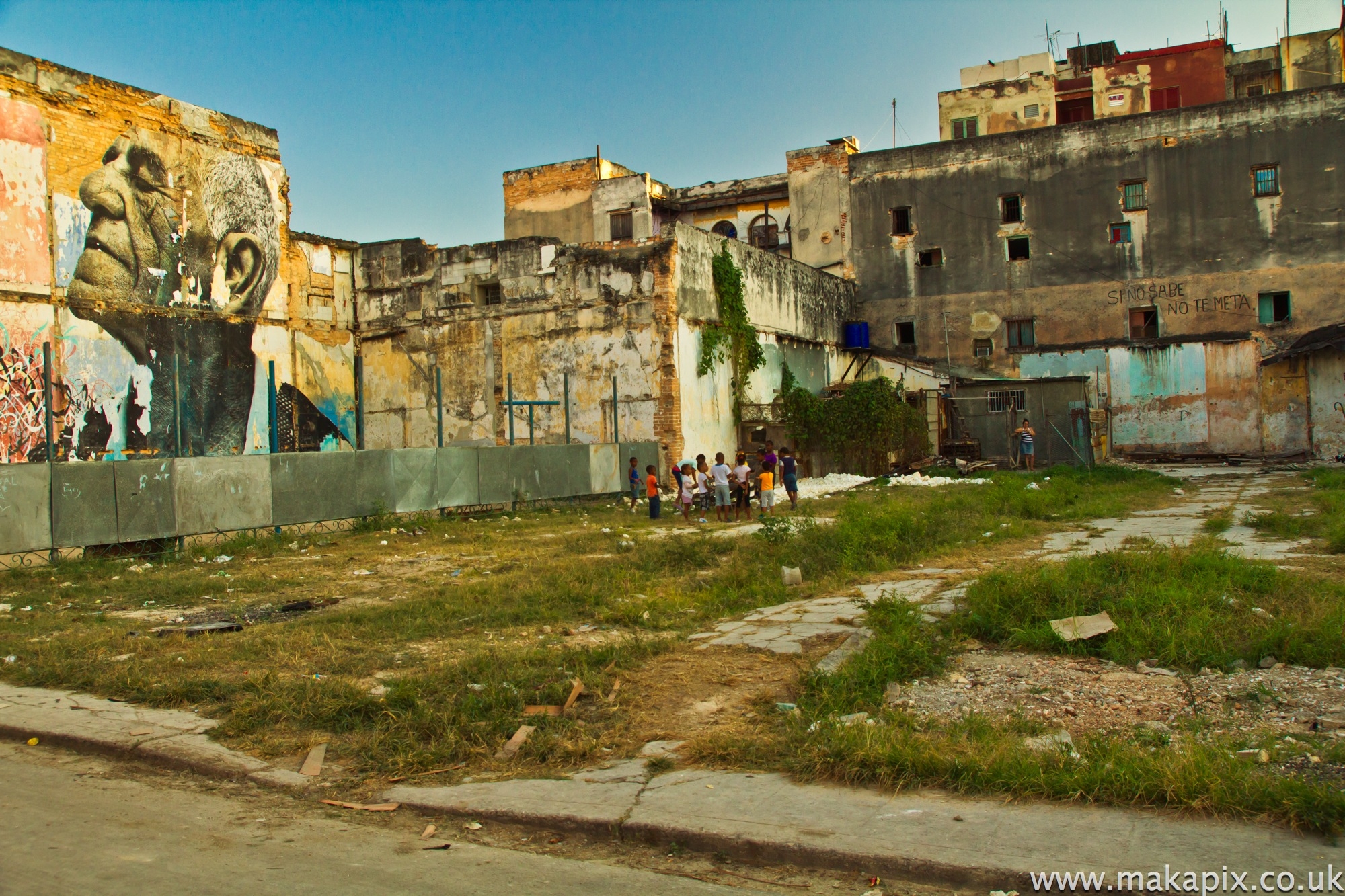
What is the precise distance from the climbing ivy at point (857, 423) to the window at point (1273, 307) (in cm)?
1062

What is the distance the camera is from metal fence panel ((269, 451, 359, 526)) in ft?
47.5

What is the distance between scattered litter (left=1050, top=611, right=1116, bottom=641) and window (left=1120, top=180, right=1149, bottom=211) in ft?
85.4

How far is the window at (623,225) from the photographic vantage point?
33250 mm

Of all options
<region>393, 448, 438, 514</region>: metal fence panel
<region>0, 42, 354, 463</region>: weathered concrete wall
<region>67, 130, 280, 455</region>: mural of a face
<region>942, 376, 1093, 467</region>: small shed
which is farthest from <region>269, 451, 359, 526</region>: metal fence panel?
<region>942, 376, 1093, 467</region>: small shed

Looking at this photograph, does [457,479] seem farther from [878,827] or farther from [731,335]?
[878,827]

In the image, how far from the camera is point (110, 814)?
A: 13.8 feet

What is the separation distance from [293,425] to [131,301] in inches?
193

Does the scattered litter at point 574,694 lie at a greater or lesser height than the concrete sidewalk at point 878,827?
greater

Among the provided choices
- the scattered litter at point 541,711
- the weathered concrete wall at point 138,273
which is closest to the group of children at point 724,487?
the weathered concrete wall at point 138,273

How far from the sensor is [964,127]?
38.4m

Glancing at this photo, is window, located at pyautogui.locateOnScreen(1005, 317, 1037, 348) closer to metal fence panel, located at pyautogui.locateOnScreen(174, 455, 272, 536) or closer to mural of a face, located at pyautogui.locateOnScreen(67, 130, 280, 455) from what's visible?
mural of a face, located at pyautogui.locateOnScreen(67, 130, 280, 455)

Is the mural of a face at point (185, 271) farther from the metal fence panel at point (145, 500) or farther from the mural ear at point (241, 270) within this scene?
the metal fence panel at point (145, 500)

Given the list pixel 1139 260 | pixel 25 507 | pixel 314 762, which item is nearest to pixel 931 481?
pixel 1139 260

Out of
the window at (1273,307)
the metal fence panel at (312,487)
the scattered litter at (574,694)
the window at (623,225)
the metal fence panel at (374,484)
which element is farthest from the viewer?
the window at (623,225)
